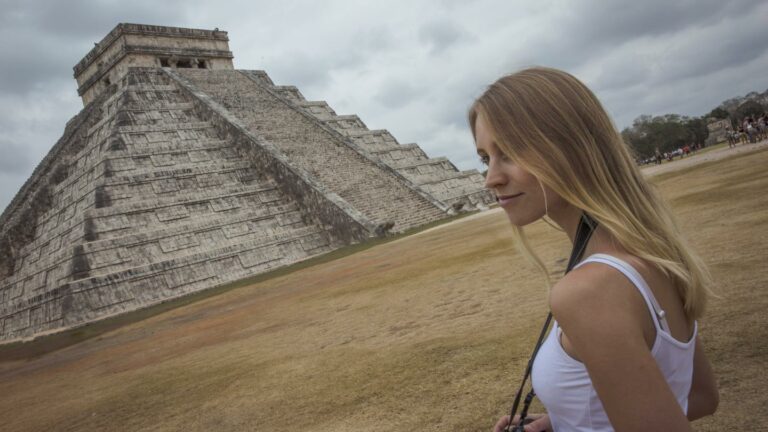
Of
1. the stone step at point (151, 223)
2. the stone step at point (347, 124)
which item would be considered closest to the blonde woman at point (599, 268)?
the stone step at point (151, 223)

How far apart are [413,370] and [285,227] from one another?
629 inches

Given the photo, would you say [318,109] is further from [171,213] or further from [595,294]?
[595,294]

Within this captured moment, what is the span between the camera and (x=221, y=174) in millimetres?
20125

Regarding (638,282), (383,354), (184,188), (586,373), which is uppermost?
(184,188)

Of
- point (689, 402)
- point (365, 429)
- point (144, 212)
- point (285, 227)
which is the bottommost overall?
point (365, 429)

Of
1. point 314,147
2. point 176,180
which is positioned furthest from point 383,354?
point 314,147

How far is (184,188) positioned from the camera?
61.4 ft

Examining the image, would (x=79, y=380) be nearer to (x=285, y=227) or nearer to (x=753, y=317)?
(x=753, y=317)

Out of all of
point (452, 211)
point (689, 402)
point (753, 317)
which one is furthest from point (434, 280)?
point (452, 211)

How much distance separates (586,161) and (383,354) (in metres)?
3.17

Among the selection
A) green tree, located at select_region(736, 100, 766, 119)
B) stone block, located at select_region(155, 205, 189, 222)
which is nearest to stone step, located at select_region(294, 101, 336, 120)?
stone block, located at select_region(155, 205, 189, 222)

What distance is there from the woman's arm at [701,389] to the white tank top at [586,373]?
0.11m

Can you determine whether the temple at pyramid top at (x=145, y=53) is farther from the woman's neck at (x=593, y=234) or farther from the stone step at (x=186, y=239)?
the woman's neck at (x=593, y=234)

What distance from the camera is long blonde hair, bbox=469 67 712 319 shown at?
126 cm
